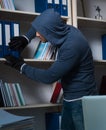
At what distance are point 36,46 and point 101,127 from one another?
1.94 metres

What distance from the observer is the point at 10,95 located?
2.37 metres

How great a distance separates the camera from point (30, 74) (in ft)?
6.63

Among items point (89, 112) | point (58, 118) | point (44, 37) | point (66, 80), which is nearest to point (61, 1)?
point (44, 37)

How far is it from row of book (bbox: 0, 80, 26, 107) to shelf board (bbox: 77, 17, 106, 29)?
3.14 ft

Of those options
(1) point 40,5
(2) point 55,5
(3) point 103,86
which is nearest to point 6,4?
(1) point 40,5

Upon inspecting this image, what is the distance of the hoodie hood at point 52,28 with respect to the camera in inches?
78.3

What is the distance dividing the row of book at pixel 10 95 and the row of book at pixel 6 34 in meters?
0.27

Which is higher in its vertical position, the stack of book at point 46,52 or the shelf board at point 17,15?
the shelf board at point 17,15

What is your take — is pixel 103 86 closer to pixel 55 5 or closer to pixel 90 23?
pixel 90 23

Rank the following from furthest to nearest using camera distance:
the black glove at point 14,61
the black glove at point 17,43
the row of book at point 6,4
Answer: the row of book at point 6,4
the black glove at point 17,43
the black glove at point 14,61

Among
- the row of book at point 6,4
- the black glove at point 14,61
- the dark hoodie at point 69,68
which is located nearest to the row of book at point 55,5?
the row of book at point 6,4

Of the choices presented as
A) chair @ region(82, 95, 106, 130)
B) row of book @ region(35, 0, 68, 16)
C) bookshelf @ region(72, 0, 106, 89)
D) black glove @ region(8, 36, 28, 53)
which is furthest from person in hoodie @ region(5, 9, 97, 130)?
bookshelf @ region(72, 0, 106, 89)

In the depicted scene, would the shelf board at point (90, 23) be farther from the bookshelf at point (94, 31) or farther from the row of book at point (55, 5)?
the row of book at point (55, 5)

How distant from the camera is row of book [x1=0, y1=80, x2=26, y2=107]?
2330mm
